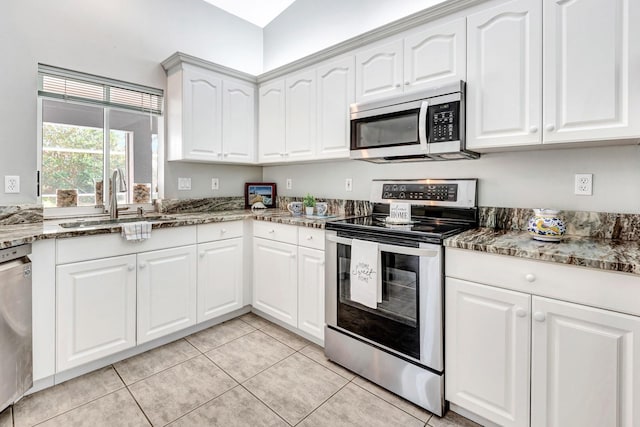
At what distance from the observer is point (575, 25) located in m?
1.49

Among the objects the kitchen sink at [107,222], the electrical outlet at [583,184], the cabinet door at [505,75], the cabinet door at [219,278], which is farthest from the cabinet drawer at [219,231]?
the electrical outlet at [583,184]

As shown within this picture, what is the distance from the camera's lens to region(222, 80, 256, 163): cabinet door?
2.95 metres

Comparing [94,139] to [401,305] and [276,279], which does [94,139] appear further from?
[401,305]

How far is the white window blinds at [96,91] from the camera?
2.33 m

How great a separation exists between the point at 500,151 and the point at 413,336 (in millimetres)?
1201

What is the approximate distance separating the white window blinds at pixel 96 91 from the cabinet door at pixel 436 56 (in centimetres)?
214

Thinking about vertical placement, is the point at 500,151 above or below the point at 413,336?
above

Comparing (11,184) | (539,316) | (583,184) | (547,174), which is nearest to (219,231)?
(11,184)

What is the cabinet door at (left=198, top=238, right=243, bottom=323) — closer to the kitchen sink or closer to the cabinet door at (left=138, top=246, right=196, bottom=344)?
the cabinet door at (left=138, top=246, right=196, bottom=344)

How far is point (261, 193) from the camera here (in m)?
3.43

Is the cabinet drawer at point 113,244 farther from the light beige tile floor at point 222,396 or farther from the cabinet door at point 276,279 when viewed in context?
the light beige tile floor at point 222,396

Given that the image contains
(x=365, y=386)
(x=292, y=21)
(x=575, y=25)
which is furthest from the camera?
(x=292, y=21)

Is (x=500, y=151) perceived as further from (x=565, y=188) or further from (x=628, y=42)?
(x=628, y=42)

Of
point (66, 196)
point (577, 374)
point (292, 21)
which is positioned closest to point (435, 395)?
point (577, 374)
